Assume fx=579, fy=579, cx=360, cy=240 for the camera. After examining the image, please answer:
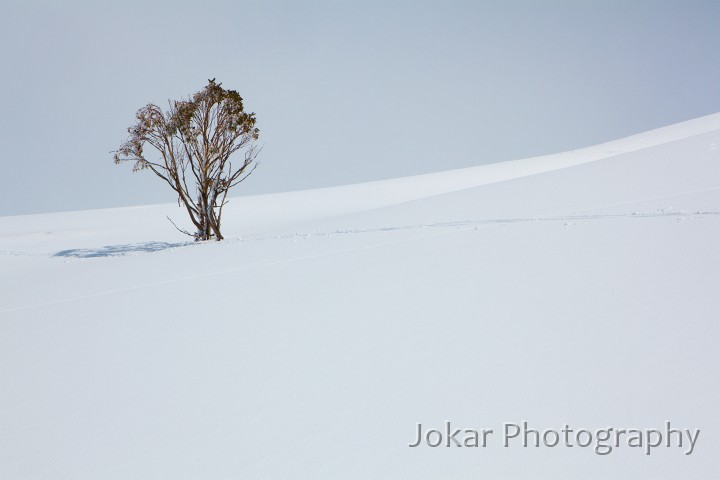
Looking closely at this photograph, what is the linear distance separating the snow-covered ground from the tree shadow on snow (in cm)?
1181

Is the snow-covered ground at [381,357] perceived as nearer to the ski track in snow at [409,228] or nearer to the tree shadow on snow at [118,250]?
the ski track in snow at [409,228]

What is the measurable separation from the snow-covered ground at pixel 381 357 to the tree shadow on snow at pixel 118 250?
11812 mm

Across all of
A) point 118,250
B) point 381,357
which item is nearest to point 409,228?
point 381,357

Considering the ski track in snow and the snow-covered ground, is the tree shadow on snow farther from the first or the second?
the snow-covered ground

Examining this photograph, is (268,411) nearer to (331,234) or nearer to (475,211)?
(331,234)

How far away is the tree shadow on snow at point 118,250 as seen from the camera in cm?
2314

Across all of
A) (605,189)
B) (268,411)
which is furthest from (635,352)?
(605,189)

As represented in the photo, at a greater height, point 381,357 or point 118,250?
point 118,250

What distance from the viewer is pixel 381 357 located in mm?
5043

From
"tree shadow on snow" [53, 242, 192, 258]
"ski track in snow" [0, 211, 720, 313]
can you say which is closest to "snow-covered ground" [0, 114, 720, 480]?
"ski track in snow" [0, 211, 720, 313]

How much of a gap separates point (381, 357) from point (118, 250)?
21706 mm

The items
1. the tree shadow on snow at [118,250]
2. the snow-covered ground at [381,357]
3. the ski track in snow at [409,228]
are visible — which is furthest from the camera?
the tree shadow on snow at [118,250]

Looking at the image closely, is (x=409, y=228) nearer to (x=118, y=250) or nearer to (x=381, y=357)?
(x=381, y=357)

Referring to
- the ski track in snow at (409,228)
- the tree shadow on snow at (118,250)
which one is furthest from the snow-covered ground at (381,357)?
the tree shadow on snow at (118,250)
